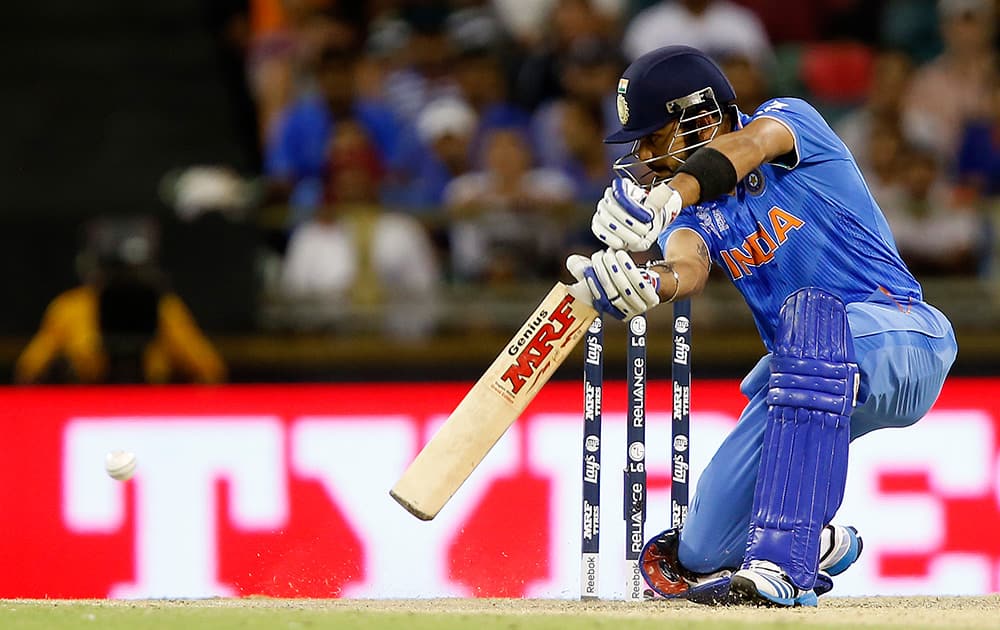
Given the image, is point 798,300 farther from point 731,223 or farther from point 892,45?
point 892,45

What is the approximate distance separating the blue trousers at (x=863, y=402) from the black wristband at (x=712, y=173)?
0.56 metres

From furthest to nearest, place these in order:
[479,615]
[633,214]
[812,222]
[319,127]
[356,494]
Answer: [319,127], [356,494], [812,222], [479,615], [633,214]

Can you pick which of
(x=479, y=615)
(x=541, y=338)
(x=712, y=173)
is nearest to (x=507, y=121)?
(x=541, y=338)

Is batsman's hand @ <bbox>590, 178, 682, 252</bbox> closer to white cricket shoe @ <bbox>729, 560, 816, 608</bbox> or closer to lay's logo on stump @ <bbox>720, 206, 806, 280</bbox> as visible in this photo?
lay's logo on stump @ <bbox>720, 206, 806, 280</bbox>

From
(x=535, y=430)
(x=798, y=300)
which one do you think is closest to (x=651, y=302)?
(x=798, y=300)

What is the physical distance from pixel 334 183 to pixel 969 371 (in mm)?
3142

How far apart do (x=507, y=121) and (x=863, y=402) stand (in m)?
4.56

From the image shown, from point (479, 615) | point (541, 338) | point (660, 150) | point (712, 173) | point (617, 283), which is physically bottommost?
point (479, 615)

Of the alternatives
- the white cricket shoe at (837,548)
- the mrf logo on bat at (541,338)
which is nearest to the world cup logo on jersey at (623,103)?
the mrf logo on bat at (541,338)

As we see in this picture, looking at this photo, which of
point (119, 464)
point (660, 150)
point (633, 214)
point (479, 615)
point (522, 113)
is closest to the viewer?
point (633, 214)

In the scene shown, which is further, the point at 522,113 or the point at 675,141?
the point at 522,113

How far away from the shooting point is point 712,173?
14.1 feet

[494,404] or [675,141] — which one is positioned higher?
[675,141]

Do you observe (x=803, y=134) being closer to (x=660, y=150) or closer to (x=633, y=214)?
(x=660, y=150)
